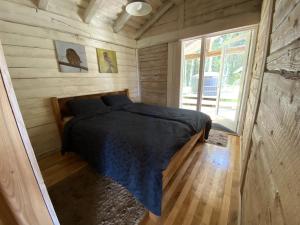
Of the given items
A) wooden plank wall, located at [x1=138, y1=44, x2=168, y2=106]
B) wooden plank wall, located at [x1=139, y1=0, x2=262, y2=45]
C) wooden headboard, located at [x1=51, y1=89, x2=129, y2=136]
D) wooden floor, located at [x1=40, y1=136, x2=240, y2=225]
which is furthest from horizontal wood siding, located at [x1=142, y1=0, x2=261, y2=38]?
wooden headboard, located at [x1=51, y1=89, x2=129, y2=136]

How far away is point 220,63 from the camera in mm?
3271

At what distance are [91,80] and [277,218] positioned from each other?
Result: 3.23 m

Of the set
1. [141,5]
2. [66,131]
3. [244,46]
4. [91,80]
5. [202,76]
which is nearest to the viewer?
[141,5]

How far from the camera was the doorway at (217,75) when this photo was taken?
290 centimetres

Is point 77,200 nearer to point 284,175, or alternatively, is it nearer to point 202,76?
point 284,175

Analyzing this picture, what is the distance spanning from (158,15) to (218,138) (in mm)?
3290

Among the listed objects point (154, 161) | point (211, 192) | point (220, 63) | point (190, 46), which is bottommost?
point (211, 192)

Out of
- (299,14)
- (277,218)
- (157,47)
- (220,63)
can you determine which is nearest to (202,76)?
(220,63)

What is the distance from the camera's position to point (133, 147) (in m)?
1.36

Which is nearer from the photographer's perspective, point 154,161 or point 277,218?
point 277,218

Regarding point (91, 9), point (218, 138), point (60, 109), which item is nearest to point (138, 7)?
point (91, 9)

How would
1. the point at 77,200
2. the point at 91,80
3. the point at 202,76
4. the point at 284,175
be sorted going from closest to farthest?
1. the point at 284,175
2. the point at 77,200
3. the point at 91,80
4. the point at 202,76

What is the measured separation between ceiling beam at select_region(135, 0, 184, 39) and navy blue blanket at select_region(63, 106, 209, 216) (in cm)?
288

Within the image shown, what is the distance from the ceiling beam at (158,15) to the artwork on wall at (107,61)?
1076 mm
